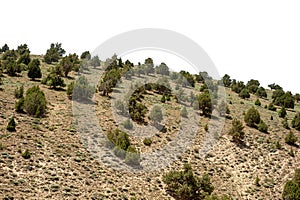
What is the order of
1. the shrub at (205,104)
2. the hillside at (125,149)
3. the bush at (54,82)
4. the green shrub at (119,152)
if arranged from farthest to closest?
1. the shrub at (205,104)
2. the bush at (54,82)
3. the green shrub at (119,152)
4. the hillside at (125,149)

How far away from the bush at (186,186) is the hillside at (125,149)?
2.64ft

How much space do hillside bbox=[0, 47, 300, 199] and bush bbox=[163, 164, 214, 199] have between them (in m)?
0.80

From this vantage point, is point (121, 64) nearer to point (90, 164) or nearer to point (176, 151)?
point (176, 151)

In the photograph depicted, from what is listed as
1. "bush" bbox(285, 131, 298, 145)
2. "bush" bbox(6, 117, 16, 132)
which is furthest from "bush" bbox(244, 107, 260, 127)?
"bush" bbox(6, 117, 16, 132)

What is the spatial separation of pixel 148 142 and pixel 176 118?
37.6 ft

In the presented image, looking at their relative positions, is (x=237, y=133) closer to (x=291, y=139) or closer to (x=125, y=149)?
(x=291, y=139)

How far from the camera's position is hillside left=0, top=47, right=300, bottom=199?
28.8 metres

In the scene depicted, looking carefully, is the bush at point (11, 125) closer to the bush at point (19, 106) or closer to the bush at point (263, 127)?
the bush at point (19, 106)

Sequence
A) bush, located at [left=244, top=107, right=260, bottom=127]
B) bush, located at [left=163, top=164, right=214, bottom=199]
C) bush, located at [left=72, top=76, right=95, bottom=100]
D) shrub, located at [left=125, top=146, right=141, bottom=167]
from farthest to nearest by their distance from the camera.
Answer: bush, located at [left=244, top=107, right=260, bottom=127] < bush, located at [left=72, top=76, right=95, bottom=100] < shrub, located at [left=125, top=146, right=141, bottom=167] < bush, located at [left=163, top=164, right=214, bottom=199]

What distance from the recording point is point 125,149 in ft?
118

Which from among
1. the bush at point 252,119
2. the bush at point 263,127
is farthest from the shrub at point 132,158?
the bush at point 252,119

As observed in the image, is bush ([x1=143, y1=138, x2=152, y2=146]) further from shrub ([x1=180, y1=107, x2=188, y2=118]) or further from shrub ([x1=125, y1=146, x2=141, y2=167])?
shrub ([x1=180, y1=107, x2=188, y2=118])

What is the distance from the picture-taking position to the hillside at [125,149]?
28844mm

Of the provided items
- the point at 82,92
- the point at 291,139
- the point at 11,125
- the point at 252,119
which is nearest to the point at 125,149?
the point at 11,125
